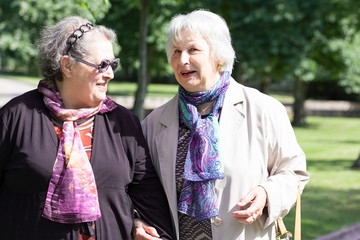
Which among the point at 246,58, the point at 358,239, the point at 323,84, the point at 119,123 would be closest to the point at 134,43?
the point at 246,58

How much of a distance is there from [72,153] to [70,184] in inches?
6.6

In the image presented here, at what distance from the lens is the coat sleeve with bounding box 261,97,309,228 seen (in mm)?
2895

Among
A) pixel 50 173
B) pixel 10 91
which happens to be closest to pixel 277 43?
pixel 50 173

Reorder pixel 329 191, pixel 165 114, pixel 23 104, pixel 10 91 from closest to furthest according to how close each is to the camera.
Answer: pixel 23 104 → pixel 165 114 → pixel 329 191 → pixel 10 91

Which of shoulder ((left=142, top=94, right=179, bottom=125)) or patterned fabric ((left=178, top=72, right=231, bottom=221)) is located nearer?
patterned fabric ((left=178, top=72, right=231, bottom=221))

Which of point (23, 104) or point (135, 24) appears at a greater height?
point (135, 24)

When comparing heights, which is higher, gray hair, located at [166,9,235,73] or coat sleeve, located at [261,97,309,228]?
gray hair, located at [166,9,235,73]

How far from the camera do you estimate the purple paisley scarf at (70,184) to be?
2.60 meters

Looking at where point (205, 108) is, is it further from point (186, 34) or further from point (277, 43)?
point (277, 43)

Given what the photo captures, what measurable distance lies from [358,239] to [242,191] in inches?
102

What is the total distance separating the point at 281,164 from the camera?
298 cm

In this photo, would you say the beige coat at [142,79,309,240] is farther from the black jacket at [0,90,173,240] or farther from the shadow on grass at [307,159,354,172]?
the shadow on grass at [307,159,354,172]

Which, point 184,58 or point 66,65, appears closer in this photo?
point 66,65

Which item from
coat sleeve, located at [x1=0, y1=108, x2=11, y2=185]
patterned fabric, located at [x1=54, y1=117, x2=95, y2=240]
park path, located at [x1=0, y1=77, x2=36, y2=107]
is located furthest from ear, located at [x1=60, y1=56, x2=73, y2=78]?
park path, located at [x1=0, y1=77, x2=36, y2=107]
